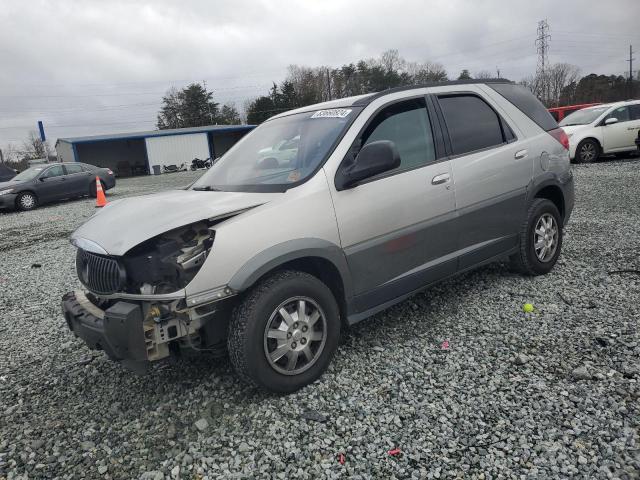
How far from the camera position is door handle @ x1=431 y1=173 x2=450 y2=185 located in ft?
11.7

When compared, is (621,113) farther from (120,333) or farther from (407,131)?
(120,333)

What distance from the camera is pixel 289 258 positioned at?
9.24 ft

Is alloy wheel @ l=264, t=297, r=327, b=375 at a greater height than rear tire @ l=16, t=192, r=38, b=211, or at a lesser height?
lesser

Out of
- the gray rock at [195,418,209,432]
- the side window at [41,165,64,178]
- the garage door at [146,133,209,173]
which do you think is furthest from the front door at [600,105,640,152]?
the garage door at [146,133,209,173]

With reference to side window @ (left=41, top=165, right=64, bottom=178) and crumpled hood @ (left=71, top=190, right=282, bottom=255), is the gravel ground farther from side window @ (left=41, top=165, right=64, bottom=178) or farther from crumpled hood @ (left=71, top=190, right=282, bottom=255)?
side window @ (left=41, top=165, right=64, bottom=178)

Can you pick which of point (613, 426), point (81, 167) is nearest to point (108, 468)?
point (613, 426)

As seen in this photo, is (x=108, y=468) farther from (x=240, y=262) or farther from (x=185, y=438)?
(x=240, y=262)

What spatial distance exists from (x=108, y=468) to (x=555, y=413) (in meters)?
2.47

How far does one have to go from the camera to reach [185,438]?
2.65 m

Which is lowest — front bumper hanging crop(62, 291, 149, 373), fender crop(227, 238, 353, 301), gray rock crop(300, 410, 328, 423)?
gray rock crop(300, 410, 328, 423)

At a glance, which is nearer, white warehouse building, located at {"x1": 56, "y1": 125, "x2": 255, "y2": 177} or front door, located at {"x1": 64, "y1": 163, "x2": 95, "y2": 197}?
front door, located at {"x1": 64, "y1": 163, "x2": 95, "y2": 197}

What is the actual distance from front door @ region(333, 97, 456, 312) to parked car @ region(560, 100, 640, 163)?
12.6 m

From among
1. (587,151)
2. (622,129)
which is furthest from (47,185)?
(622,129)

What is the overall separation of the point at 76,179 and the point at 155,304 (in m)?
15.2
